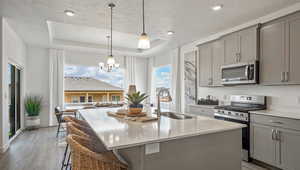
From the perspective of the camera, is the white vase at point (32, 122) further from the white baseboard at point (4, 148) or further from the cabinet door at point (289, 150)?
the cabinet door at point (289, 150)

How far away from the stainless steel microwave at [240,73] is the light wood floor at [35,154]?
1.50m

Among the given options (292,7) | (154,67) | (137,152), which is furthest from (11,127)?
(292,7)

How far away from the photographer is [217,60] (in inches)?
155

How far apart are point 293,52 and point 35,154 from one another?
489 cm

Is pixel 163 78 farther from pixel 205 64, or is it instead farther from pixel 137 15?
pixel 137 15

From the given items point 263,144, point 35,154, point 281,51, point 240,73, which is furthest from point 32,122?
point 281,51

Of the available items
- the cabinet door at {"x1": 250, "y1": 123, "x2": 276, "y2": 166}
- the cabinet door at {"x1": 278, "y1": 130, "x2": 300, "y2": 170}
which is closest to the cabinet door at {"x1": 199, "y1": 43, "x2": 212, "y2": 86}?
the cabinet door at {"x1": 250, "y1": 123, "x2": 276, "y2": 166}

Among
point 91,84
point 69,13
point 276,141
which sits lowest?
point 276,141

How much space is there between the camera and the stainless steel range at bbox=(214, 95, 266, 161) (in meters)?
3.00

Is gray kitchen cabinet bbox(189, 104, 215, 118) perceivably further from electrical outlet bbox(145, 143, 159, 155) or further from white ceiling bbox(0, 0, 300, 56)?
electrical outlet bbox(145, 143, 159, 155)

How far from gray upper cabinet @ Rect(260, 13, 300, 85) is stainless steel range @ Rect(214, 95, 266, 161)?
18.1 inches

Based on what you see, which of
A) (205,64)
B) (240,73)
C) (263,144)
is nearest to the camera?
(263,144)

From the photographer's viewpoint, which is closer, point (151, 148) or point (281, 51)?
point (151, 148)

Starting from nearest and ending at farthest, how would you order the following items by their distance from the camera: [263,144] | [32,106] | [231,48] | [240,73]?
[263,144]
[240,73]
[231,48]
[32,106]
